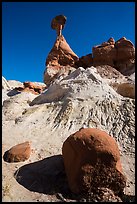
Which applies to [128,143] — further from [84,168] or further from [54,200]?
[54,200]

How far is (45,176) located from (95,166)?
1316mm

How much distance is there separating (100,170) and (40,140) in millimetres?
2868

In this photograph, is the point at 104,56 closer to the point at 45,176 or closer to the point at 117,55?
the point at 117,55

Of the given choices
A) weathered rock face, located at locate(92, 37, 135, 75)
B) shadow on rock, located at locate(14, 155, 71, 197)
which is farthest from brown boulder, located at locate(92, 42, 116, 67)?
shadow on rock, located at locate(14, 155, 71, 197)

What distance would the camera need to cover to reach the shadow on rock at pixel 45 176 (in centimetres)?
443

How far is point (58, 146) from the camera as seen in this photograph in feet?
20.5

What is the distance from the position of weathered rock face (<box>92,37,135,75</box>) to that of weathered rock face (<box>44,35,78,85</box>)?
2.68 metres

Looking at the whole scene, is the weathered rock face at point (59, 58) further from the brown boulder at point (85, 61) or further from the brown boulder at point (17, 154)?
the brown boulder at point (17, 154)

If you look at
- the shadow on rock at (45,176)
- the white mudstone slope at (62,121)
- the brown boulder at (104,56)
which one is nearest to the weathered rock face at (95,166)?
the shadow on rock at (45,176)

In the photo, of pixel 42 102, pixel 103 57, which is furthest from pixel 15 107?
pixel 103 57

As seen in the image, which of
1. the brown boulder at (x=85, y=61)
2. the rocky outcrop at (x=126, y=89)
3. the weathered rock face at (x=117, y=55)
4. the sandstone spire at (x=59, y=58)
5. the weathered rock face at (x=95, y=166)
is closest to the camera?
the weathered rock face at (x=95, y=166)

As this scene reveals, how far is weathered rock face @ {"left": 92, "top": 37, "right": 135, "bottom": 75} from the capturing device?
19.7 m

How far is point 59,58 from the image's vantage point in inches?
881

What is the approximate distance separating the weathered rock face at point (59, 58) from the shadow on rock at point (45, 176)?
1553cm
